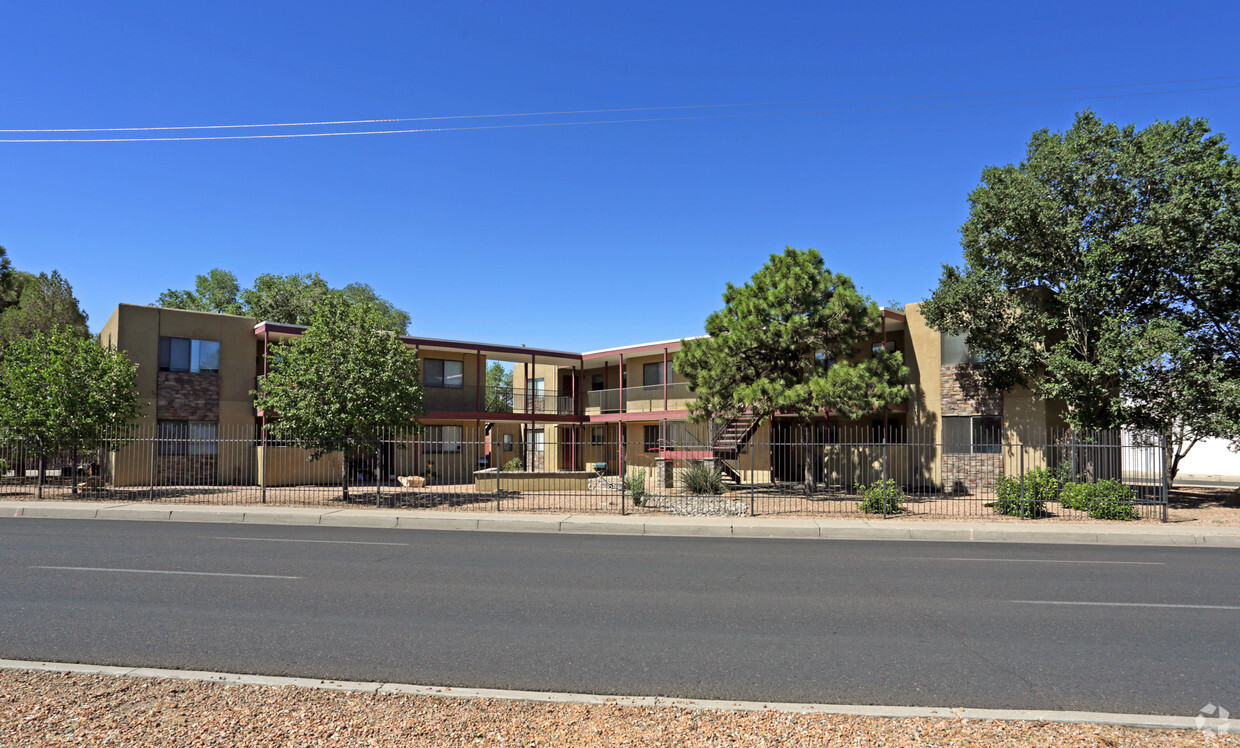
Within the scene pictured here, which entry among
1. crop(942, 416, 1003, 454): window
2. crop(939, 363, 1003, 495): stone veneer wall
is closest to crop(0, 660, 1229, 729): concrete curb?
crop(939, 363, 1003, 495): stone veneer wall

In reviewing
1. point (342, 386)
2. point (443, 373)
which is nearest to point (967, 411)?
point (342, 386)

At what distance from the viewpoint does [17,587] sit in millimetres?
8547

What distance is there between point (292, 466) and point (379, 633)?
23.9 metres

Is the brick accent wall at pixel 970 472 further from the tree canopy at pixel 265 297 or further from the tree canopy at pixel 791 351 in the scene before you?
the tree canopy at pixel 265 297

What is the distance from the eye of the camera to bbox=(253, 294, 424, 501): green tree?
20453 mm

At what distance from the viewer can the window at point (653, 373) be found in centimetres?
3406

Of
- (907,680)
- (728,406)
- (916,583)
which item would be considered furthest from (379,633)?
(728,406)

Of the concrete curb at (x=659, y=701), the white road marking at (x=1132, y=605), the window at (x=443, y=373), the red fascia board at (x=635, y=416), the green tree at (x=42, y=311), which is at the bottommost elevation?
the white road marking at (x=1132, y=605)

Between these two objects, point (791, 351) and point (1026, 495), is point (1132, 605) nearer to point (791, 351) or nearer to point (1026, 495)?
point (1026, 495)

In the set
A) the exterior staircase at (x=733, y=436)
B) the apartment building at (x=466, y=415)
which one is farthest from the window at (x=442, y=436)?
the exterior staircase at (x=733, y=436)

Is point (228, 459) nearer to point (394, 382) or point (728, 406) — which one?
point (394, 382)

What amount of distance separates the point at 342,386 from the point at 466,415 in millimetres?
9796

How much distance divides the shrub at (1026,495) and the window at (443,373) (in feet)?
72.9

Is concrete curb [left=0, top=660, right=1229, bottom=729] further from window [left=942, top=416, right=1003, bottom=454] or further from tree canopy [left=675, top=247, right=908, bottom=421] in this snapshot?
window [left=942, top=416, right=1003, bottom=454]
